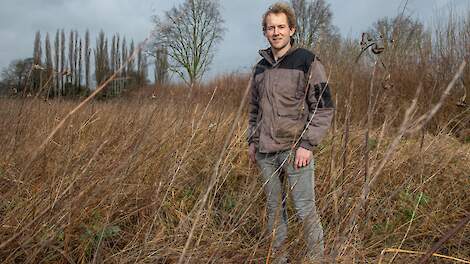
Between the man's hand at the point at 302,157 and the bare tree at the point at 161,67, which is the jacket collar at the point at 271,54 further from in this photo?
the bare tree at the point at 161,67

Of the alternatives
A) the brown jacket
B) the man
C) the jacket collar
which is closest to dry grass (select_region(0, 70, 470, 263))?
the man

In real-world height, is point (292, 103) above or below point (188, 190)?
above

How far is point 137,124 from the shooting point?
2557 mm

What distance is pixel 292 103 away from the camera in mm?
1800

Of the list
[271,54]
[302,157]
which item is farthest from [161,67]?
[302,157]

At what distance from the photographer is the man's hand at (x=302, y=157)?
1713mm

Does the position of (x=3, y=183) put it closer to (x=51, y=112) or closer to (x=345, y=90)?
(x=51, y=112)

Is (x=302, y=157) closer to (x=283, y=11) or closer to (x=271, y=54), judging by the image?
(x=271, y=54)

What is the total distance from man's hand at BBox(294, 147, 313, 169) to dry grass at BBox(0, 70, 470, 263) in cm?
18

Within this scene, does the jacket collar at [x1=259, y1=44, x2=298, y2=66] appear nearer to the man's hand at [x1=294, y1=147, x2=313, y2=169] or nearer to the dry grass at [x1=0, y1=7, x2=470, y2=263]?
the dry grass at [x1=0, y1=7, x2=470, y2=263]

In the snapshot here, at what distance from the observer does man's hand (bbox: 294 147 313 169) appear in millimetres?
1713

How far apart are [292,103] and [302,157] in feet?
0.94

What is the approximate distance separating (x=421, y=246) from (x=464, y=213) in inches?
27.9

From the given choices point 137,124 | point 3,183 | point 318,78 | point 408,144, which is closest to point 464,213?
point 408,144
